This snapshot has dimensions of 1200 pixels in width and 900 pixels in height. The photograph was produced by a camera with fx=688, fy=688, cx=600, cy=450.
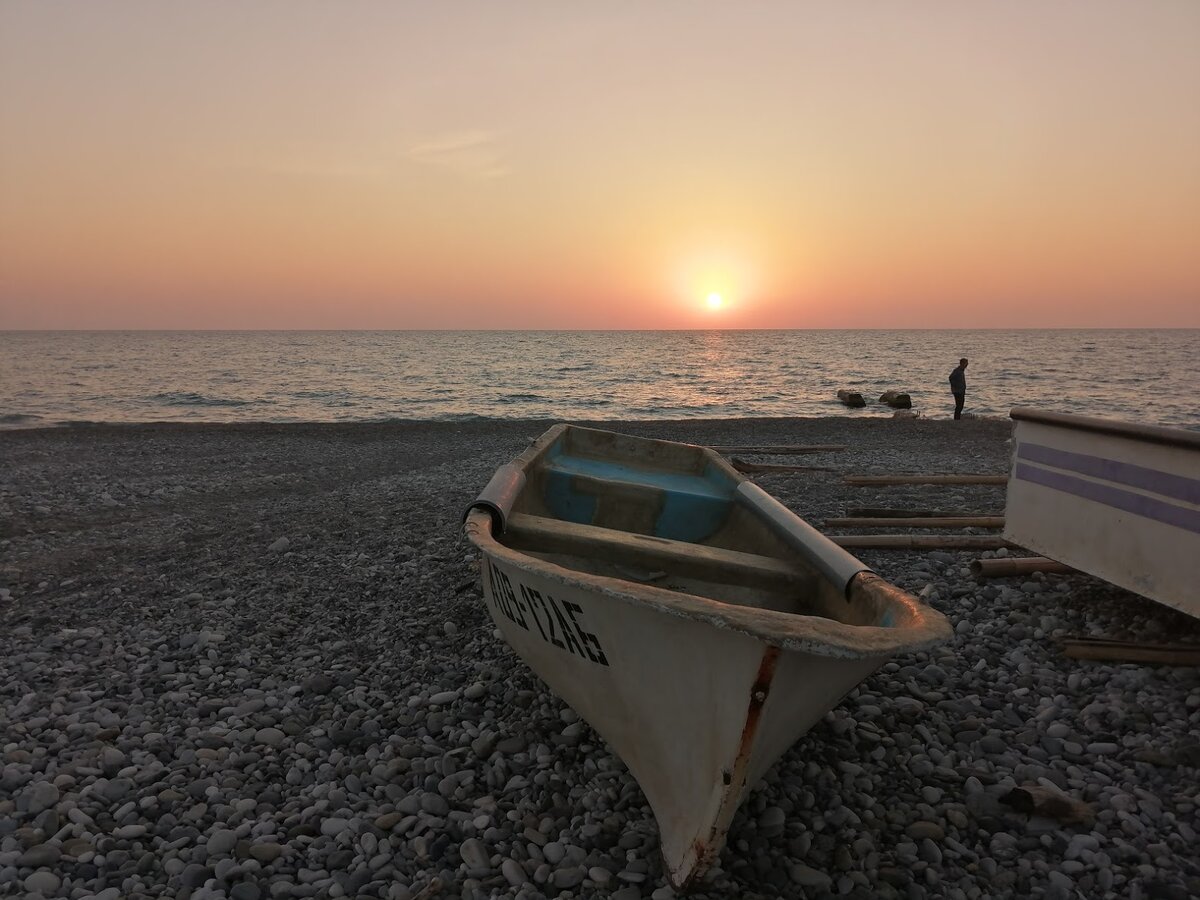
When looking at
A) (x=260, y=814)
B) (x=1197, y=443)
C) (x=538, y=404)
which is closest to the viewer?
(x=260, y=814)

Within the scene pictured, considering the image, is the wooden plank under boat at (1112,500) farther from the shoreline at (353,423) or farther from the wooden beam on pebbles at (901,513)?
the shoreline at (353,423)

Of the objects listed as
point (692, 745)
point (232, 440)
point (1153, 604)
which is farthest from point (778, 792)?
point (232, 440)

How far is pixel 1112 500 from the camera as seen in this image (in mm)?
5531

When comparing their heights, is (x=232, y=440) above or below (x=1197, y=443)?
below

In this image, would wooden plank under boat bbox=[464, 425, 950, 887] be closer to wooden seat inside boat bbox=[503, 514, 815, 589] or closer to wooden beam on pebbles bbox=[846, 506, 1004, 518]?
wooden seat inside boat bbox=[503, 514, 815, 589]

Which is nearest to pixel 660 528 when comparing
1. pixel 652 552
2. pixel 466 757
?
pixel 652 552

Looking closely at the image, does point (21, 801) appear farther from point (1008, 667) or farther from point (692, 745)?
point (1008, 667)

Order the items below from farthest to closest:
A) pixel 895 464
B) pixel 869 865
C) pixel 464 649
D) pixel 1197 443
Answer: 1. pixel 895 464
2. pixel 464 649
3. pixel 1197 443
4. pixel 869 865

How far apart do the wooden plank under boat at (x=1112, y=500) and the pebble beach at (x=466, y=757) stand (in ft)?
1.97

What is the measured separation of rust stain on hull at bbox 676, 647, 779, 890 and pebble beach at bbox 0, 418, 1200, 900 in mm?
262

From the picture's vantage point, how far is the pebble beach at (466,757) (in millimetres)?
3484

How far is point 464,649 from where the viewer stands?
19.4 ft

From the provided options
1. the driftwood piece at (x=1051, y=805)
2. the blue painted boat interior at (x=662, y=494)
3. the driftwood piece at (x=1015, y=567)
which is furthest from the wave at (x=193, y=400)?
the driftwood piece at (x=1051, y=805)

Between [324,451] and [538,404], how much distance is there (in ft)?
61.6
